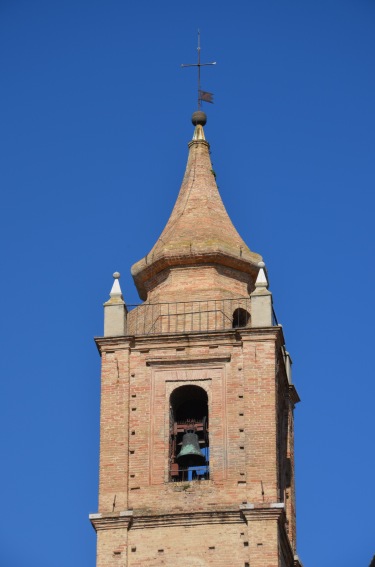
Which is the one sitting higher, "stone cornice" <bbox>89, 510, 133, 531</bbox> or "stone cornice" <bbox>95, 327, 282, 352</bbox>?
"stone cornice" <bbox>95, 327, 282, 352</bbox>

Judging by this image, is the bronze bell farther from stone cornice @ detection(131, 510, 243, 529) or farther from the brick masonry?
stone cornice @ detection(131, 510, 243, 529)

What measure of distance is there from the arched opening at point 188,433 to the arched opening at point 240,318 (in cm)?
234

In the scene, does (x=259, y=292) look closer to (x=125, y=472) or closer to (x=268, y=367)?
(x=268, y=367)

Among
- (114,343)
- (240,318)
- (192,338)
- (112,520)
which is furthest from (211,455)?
(240,318)

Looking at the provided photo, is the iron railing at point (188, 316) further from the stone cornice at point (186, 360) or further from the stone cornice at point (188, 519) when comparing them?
Answer: the stone cornice at point (188, 519)

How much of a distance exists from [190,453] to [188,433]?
0.80m

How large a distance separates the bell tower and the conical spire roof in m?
0.05

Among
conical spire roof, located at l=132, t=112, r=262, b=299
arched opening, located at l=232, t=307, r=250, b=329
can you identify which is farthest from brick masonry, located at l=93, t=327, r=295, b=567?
conical spire roof, located at l=132, t=112, r=262, b=299

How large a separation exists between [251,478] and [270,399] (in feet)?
6.72

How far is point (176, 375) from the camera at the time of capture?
54.5m

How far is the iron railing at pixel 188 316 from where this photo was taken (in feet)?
182

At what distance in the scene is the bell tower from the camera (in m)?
52.1

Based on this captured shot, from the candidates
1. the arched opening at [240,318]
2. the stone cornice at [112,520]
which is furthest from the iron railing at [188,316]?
the stone cornice at [112,520]

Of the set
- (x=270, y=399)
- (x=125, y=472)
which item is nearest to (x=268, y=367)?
(x=270, y=399)
